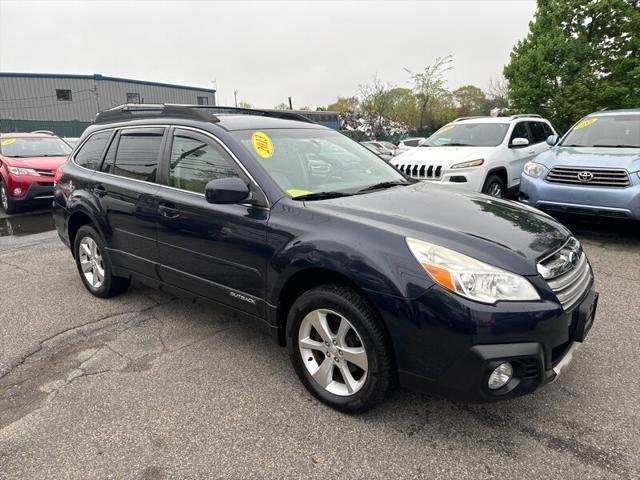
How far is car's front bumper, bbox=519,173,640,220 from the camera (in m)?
5.38

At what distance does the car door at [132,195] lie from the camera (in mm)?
3619

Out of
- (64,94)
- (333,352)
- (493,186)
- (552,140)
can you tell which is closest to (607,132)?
(552,140)

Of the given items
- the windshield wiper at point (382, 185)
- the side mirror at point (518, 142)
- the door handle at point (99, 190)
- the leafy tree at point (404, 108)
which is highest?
the leafy tree at point (404, 108)

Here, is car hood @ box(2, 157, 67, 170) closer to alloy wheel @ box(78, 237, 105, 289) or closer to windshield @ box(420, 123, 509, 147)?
alloy wheel @ box(78, 237, 105, 289)

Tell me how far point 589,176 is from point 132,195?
17.5 ft

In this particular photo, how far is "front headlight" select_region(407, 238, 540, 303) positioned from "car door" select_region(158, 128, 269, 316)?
3.55 feet

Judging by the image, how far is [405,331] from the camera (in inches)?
Answer: 88.7

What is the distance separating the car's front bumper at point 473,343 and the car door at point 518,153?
6.11 meters

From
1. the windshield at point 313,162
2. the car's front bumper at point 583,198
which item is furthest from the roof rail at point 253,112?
the car's front bumper at point 583,198

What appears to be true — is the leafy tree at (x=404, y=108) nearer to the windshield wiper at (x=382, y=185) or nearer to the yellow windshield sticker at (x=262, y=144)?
the windshield wiper at (x=382, y=185)

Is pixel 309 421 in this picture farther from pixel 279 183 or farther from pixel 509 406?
pixel 279 183

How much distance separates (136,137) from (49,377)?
6.56 feet

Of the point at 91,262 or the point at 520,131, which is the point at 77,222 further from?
the point at 520,131

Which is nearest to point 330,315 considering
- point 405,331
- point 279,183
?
point 405,331
